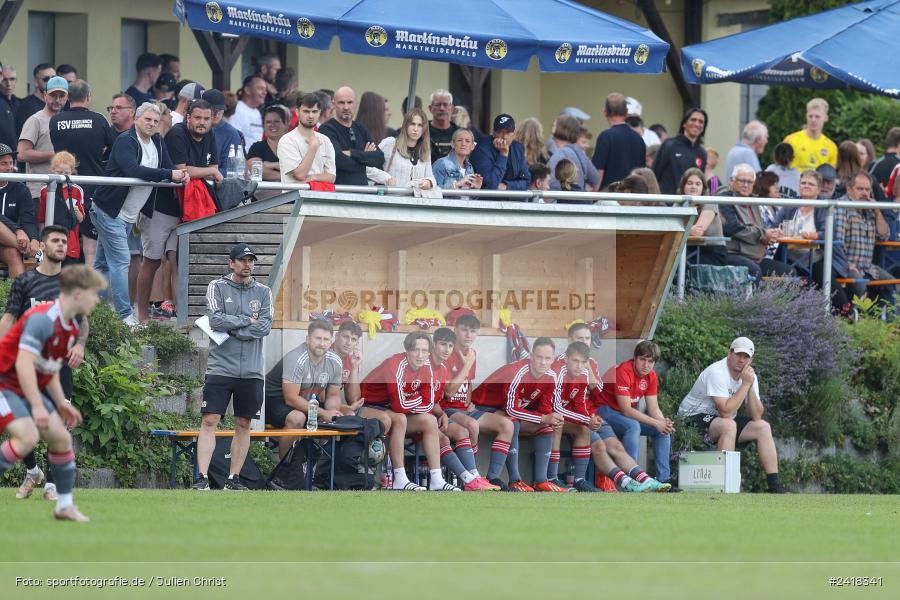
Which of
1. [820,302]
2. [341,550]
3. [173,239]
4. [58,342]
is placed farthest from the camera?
[820,302]

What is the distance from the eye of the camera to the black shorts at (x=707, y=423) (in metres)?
18.1

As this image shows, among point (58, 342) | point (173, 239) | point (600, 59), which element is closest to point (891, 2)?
point (600, 59)

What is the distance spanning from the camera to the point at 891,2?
2044 centimetres

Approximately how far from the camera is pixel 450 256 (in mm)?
17250

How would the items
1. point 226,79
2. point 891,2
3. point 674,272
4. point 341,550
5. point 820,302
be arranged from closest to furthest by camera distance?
point 341,550 → point 674,272 → point 820,302 → point 891,2 → point 226,79

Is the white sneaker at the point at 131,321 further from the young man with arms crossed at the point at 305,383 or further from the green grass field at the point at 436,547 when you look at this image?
the green grass field at the point at 436,547

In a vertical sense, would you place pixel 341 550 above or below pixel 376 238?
below

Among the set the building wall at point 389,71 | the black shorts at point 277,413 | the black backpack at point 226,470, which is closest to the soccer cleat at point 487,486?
the black shorts at point 277,413

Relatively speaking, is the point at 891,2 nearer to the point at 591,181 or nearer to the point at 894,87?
the point at 894,87

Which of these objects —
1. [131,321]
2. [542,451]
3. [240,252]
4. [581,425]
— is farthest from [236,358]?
[581,425]

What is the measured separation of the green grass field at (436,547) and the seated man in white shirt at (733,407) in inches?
172

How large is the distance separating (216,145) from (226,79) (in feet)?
19.2

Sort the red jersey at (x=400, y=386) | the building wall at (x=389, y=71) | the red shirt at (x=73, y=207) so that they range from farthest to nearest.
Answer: the building wall at (x=389, y=71) < the red jersey at (x=400, y=386) < the red shirt at (x=73, y=207)

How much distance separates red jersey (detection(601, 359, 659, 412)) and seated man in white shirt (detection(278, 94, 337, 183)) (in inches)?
141
